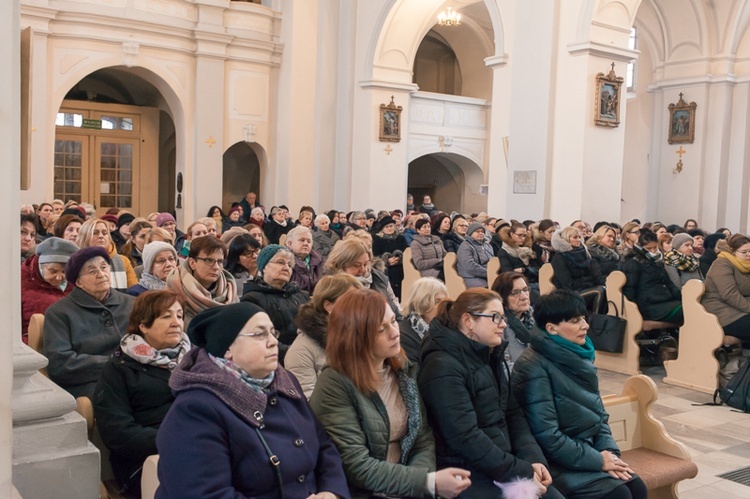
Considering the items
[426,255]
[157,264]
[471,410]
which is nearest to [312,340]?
[471,410]

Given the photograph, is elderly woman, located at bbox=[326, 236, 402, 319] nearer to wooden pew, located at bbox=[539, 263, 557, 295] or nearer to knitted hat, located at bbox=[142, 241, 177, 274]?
knitted hat, located at bbox=[142, 241, 177, 274]

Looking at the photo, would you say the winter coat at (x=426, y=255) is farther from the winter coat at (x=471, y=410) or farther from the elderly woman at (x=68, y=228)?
the winter coat at (x=471, y=410)

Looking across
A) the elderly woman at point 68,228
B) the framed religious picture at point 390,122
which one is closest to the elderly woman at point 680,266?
the elderly woman at point 68,228

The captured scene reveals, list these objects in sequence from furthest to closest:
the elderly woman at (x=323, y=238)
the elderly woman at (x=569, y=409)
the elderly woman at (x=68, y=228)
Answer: the elderly woman at (x=323, y=238) → the elderly woman at (x=68, y=228) → the elderly woman at (x=569, y=409)

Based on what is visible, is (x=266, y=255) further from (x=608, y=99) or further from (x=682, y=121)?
(x=682, y=121)

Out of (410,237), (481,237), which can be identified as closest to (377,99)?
(410,237)

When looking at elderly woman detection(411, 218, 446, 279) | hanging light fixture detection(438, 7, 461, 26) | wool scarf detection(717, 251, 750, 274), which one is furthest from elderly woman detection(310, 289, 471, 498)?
hanging light fixture detection(438, 7, 461, 26)

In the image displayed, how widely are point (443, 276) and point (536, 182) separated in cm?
356

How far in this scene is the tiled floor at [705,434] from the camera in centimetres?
485

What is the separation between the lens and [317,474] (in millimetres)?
2764

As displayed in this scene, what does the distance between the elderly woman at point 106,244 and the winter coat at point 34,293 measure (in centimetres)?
86

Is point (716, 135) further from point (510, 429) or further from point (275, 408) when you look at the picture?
point (275, 408)

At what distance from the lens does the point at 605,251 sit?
8812 mm

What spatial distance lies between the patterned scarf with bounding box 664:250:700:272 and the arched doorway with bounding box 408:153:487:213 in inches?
503
